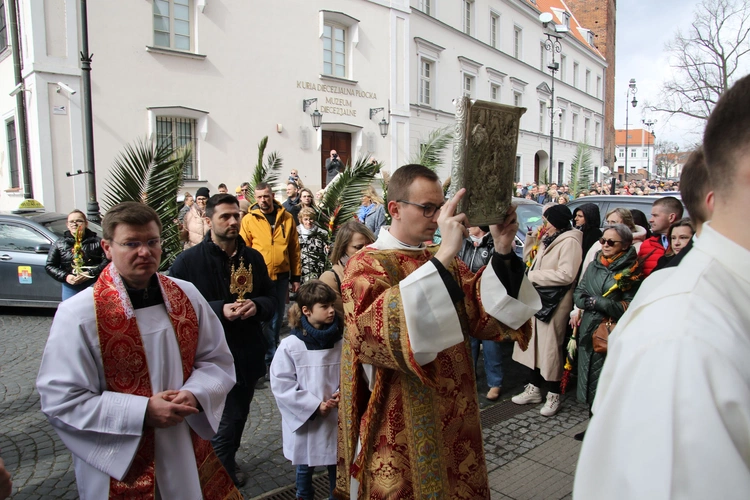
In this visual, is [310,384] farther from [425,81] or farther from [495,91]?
[495,91]

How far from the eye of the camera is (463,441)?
2322 mm

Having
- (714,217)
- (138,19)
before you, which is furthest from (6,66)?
(714,217)

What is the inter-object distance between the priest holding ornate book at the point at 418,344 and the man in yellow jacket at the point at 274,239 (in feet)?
13.3

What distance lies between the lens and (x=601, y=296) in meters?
4.66

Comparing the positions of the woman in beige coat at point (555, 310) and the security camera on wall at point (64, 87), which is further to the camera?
the security camera on wall at point (64, 87)

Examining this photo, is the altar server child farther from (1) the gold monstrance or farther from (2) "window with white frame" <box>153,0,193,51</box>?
(2) "window with white frame" <box>153,0,193,51</box>

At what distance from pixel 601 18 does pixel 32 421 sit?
47.8 meters

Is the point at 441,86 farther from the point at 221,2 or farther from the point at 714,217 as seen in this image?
the point at 714,217

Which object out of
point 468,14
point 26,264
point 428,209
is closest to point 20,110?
point 26,264

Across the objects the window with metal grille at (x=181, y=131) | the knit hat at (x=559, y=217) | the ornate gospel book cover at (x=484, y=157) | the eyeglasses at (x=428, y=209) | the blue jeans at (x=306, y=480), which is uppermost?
the window with metal grille at (x=181, y=131)

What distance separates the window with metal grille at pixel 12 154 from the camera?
48.1 feet

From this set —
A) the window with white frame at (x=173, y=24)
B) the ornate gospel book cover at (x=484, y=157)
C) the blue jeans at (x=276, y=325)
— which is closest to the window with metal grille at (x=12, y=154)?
the window with white frame at (x=173, y=24)

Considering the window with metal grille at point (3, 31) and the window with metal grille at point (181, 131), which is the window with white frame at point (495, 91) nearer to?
the window with metal grille at point (181, 131)

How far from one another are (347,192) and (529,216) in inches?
183
